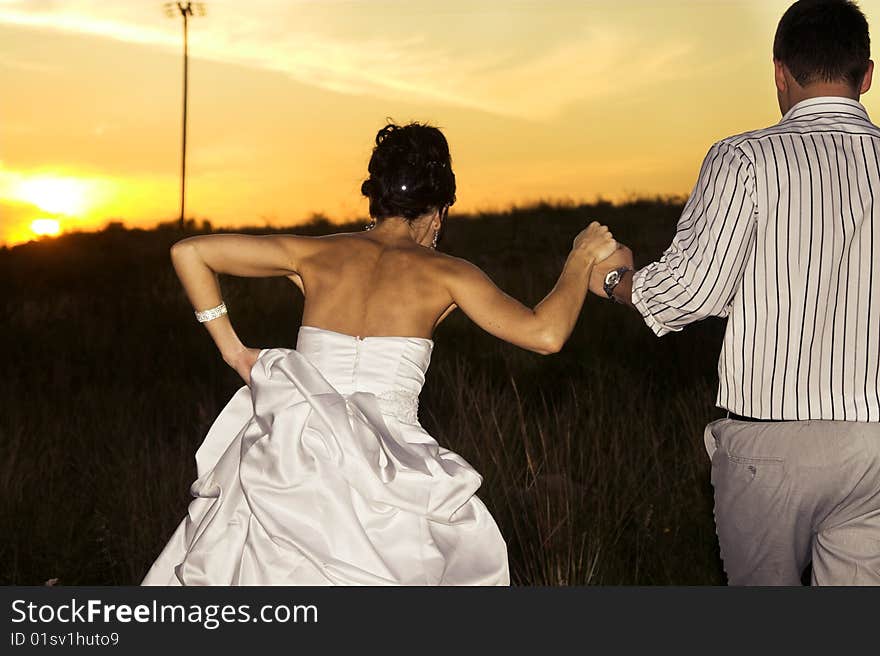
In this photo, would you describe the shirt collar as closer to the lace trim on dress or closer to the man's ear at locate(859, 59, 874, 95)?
the man's ear at locate(859, 59, 874, 95)

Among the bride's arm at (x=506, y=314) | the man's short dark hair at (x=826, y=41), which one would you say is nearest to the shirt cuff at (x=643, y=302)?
the bride's arm at (x=506, y=314)

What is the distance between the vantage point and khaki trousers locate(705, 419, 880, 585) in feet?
9.53

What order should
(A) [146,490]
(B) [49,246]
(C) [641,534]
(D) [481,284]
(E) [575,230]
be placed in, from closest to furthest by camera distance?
(D) [481,284] → (C) [641,534] → (A) [146,490] → (B) [49,246] → (E) [575,230]

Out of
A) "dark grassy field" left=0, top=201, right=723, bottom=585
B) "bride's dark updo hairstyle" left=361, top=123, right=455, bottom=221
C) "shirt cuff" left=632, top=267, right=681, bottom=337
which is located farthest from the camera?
"dark grassy field" left=0, top=201, right=723, bottom=585

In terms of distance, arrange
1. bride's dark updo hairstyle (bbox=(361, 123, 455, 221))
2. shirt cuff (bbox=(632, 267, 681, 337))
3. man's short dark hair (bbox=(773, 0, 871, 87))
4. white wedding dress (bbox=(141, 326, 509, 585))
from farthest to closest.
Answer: bride's dark updo hairstyle (bbox=(361, 123, 455, 221)), white wedding dress (bbox=(141, 326, 509, 585)), shirt cuff (bbox=(632, 267, 681, 337)), man's short dark hair (bbox=(773, 0, 871, 87))

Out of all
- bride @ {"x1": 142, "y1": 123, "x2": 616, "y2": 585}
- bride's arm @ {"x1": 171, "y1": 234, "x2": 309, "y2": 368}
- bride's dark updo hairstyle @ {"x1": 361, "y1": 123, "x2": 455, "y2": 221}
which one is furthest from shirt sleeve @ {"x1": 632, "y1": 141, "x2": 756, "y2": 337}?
bride's arm @ {"x1": 171, "y1": 234, "x2": 309, "y2": 368}

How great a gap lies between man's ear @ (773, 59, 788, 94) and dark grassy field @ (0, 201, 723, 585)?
223 centimetres

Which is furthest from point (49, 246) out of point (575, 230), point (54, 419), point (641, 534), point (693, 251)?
point (693, 251)

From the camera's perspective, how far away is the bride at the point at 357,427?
11.3 feet

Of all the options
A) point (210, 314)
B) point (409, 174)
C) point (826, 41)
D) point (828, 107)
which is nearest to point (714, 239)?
point (828, 107)

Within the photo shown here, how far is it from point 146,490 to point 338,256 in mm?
3418

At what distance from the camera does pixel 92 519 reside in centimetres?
659

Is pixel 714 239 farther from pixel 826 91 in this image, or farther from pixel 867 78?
pixel 867 78

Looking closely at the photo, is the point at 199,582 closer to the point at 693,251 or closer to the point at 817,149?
the point at 693,251
